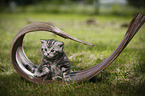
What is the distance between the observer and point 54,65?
5.57 ft

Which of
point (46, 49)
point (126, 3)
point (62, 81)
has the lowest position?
point (62, 81)

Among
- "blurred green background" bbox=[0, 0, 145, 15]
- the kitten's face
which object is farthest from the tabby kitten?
"blurred green background" bbox=[0, 0, 145, 15]

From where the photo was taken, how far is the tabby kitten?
5.41 ft

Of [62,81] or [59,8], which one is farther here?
[59,8]

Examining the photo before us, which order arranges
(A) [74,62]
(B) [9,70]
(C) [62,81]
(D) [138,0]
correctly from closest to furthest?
(C) [62,81], (B) [9,70], (A) [74,62], (D) [138,0]

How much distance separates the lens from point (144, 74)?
→ 1.94 meters

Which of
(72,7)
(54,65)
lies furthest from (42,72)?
(72,7)

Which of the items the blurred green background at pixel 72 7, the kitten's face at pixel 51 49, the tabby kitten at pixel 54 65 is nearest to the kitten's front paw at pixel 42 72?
the tabby kitten at pixel 54 65

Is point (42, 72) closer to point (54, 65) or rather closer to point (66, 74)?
point (54, 65)

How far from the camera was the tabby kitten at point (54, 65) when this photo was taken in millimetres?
1649

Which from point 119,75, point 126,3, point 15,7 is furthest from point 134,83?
point 15,7

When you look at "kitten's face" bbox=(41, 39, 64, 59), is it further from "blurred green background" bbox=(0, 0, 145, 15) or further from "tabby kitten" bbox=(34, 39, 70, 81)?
"blurred green background" bbox=(0, 0, 145, 15)

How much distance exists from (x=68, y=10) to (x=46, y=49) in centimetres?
1219

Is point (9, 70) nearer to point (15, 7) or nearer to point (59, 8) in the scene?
point (59, 8)
